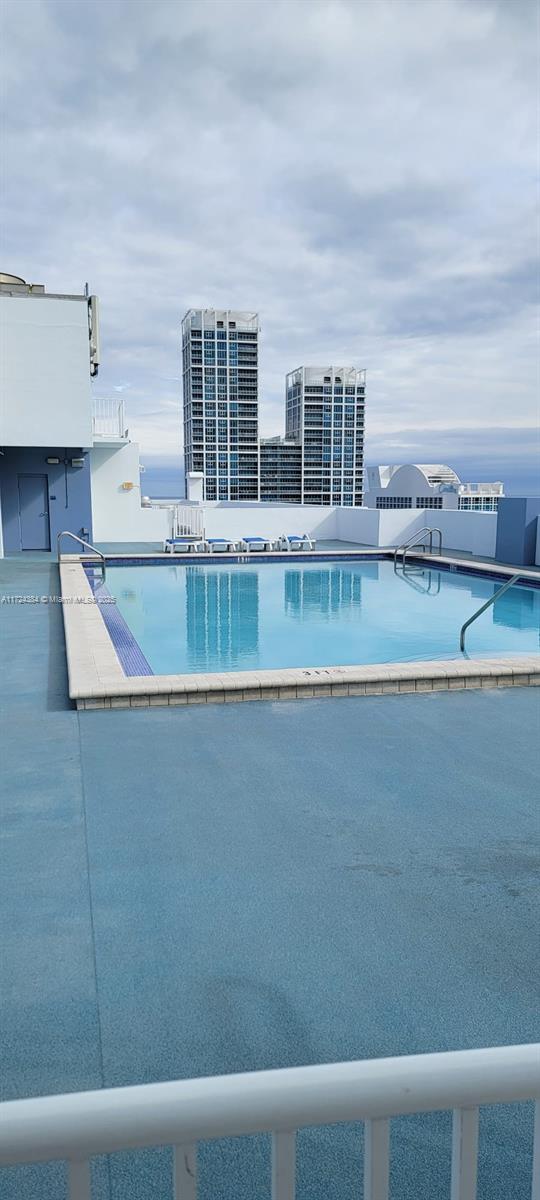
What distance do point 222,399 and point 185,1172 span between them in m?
110

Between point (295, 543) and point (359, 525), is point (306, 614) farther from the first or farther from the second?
point (359, 525)

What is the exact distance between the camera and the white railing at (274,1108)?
2.22 feet

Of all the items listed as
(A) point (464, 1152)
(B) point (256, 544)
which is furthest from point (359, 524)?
(A) point (464, 1152)

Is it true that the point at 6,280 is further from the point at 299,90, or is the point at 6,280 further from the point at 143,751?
the point at 143,751

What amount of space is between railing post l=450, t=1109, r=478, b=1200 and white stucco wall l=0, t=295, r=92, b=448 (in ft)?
50.8

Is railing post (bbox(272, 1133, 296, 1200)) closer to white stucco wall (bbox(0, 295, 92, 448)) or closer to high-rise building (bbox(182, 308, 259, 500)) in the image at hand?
white stucco wall (bbox(0, 295, 92, 448))

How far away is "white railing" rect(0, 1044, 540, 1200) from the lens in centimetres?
68

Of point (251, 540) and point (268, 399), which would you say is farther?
point (268, 399)

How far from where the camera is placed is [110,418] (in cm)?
1736

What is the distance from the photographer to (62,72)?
8883mm

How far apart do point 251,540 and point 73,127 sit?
8.78m

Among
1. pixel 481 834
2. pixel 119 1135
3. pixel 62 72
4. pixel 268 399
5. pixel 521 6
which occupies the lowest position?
pixel 481 834

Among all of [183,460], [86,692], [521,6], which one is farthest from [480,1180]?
[183,460]

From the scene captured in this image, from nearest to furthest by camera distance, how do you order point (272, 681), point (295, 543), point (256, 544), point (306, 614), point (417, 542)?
1. point (272, 681)
2. point (306, 614)
3. point (256, 544)
4. point (295, 543)
5. point (417, 542)
